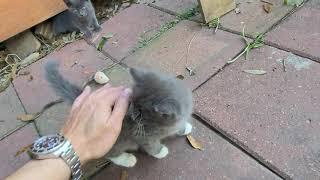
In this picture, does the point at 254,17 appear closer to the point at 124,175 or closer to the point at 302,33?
the point at 302,33

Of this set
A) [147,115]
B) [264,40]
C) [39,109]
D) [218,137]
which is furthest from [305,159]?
[39,109]

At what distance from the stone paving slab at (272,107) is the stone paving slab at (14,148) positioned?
112cm

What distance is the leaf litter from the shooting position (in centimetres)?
211

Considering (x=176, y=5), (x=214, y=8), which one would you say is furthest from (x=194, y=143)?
(x=176, y=5)

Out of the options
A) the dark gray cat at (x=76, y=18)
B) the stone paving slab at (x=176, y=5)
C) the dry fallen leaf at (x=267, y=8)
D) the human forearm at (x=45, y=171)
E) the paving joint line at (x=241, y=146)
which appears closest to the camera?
the human forearm at (x=45, y=171)

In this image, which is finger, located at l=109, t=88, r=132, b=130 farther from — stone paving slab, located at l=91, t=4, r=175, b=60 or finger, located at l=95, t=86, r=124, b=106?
stone paving slab, located at l=91, t=4, r=175, b=60

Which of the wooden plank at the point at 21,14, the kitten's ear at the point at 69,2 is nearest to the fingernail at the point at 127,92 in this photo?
the wooden plank at the point at 21,14

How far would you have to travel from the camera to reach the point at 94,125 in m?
1.56

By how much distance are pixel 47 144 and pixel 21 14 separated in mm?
2112

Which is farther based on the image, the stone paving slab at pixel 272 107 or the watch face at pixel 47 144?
the stone paving slab at pixel 272 107

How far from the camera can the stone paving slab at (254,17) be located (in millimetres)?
2783

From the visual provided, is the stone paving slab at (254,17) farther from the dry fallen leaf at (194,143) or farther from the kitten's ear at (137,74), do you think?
the kitten's ear at (137,74)

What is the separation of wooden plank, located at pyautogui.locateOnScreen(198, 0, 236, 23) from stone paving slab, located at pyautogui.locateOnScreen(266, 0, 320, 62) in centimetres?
46

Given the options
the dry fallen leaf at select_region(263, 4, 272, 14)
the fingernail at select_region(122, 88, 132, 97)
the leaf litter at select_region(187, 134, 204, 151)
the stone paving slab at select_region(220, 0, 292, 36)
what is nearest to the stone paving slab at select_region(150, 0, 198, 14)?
the stone paving slab at select_region(220, 0, 292, 36)
